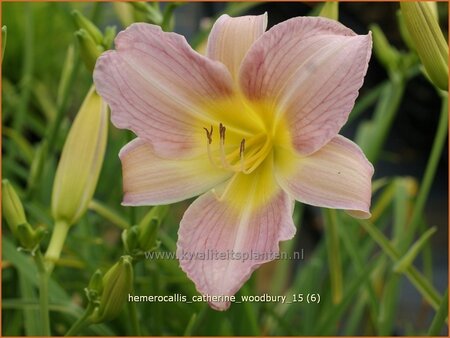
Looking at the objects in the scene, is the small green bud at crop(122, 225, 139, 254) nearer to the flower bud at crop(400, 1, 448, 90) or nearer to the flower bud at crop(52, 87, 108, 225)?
the flower bud at crop(52, 87, 108, 225)

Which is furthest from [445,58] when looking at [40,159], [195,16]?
[195,16]

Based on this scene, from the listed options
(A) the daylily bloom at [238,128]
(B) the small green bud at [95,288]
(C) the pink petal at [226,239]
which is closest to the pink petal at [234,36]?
(A) the daylily bloom at [238,128]

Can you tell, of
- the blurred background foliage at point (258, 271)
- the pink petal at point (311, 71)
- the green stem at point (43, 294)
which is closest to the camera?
the pink petal at point (311, 71)

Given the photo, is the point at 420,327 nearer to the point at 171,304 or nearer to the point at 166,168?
the point at 171,304

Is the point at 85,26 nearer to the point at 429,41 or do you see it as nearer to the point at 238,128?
the point at 238,128

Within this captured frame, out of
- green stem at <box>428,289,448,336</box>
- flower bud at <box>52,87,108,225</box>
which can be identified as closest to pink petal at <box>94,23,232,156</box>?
flower bud at <box>52,87,108,225</box>

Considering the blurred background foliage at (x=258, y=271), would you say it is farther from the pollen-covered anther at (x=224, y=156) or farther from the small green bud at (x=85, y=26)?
the pollen-covered anther at (x=224, y=156)

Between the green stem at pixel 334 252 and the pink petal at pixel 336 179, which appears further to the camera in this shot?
the green stem at pixel 334 252
